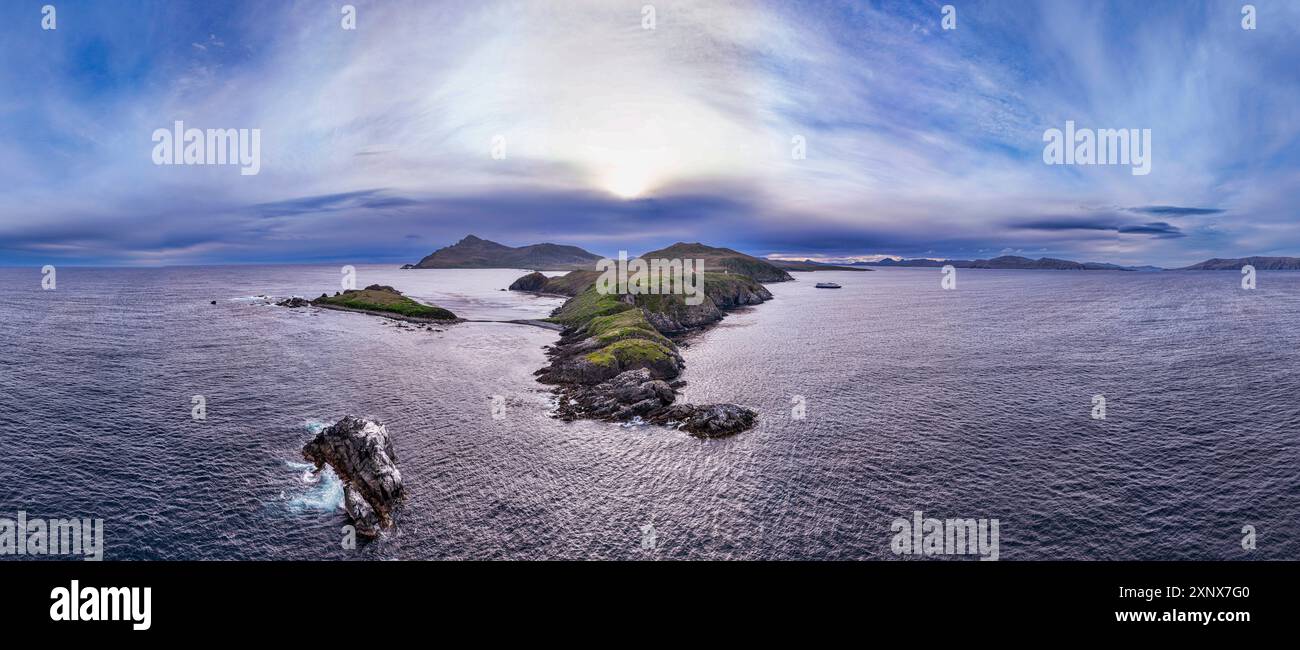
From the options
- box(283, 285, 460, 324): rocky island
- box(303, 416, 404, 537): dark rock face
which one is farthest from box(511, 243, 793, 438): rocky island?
box(283, 285, 460, 324): rocky island

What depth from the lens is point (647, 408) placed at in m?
59.4

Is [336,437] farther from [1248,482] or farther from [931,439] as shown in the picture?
[1248,482]

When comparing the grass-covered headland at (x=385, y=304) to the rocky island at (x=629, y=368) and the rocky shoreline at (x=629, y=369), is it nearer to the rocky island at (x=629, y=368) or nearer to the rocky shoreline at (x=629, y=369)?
the rocky island at (x=629, y=368)

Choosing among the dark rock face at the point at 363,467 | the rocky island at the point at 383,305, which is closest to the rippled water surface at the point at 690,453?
the dark rock face at the point at 363,467

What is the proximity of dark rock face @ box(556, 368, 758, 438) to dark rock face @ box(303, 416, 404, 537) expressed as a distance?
67.2ft

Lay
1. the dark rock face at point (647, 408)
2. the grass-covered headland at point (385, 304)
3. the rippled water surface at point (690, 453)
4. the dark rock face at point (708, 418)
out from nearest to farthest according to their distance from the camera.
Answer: the rippled water surface at point (690, 453)
the dark rock face at point (708, 418)
the dark rock face at point (647, 408)
the grass-covered headland at point (385, 304)

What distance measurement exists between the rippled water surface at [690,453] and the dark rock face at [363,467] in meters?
1.26

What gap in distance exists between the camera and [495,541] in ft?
111

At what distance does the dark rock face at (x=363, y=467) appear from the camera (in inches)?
1420

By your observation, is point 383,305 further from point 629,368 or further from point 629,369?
point 629,369

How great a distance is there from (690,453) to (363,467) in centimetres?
2757

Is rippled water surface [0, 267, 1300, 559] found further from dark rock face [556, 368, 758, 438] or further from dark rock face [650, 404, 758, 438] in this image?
dark rock face [556, 368, 758, 438]
